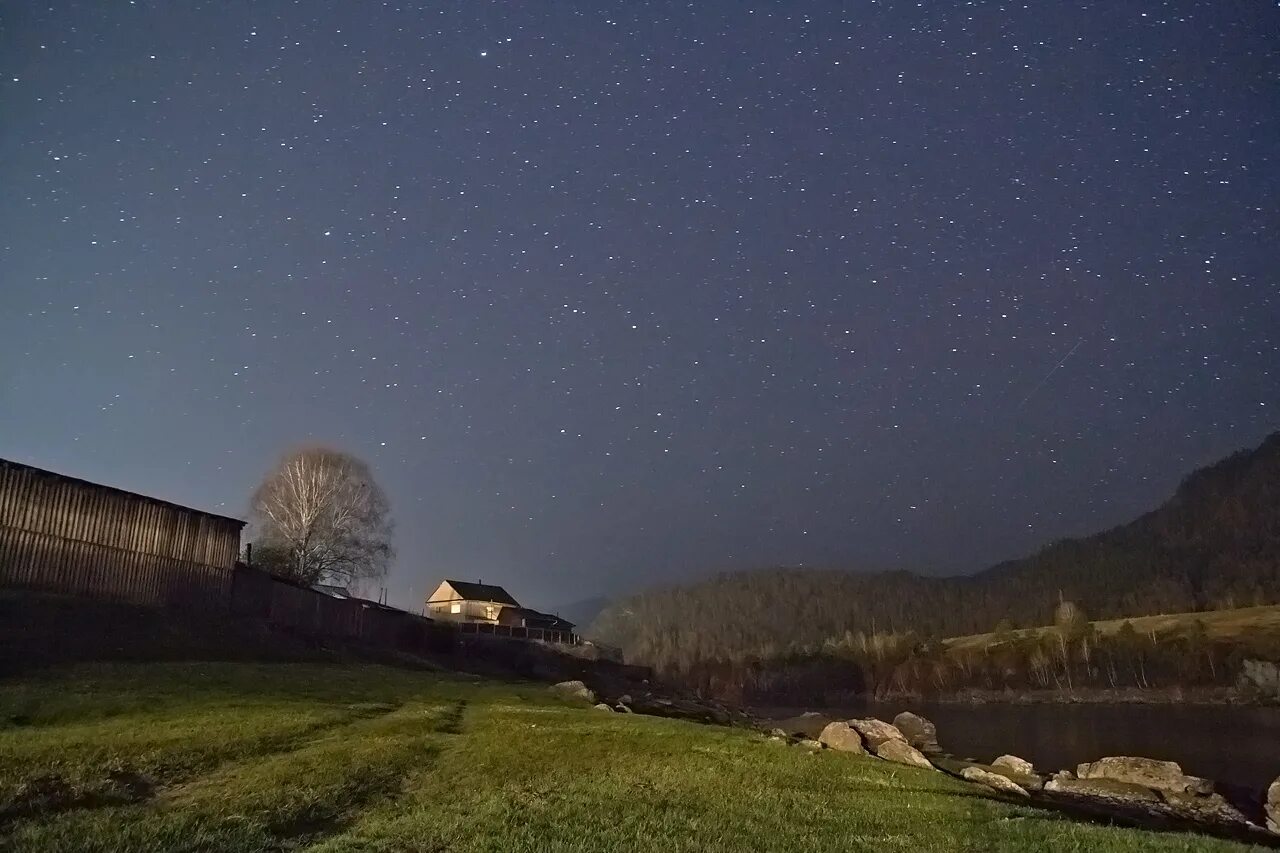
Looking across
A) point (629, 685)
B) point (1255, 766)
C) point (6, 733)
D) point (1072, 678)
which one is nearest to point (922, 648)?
point (1072, 678)

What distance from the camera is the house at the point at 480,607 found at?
4643 inches

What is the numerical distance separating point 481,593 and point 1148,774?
98.6m

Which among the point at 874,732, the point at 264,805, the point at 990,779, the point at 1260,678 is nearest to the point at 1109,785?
the point at 990,779

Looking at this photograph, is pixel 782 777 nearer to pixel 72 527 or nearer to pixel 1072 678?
pixel 72 527

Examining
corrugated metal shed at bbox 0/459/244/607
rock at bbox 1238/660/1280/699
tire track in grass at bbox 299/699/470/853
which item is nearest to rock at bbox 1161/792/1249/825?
tire track in grass at bbox 299/699/470/853

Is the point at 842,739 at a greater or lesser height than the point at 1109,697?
greater

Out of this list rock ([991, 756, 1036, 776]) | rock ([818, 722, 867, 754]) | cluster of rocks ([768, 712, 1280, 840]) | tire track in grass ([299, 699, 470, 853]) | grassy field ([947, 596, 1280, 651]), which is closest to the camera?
tire track in grass ([299, 699, 470, 853])

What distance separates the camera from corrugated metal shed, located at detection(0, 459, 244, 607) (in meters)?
38.2

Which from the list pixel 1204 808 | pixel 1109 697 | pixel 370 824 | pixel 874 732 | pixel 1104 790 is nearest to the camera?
pixel 370 824

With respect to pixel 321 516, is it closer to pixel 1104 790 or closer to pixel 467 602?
pixel 467 602

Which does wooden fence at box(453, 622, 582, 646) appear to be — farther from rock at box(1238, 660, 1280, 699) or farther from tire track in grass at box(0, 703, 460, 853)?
rock at box(1238, 660, 1280, 699)

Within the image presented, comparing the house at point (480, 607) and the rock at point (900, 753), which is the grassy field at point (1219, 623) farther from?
the rock at point (900, 753)

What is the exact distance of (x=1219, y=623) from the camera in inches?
6585

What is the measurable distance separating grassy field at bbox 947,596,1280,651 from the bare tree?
6083 inches
